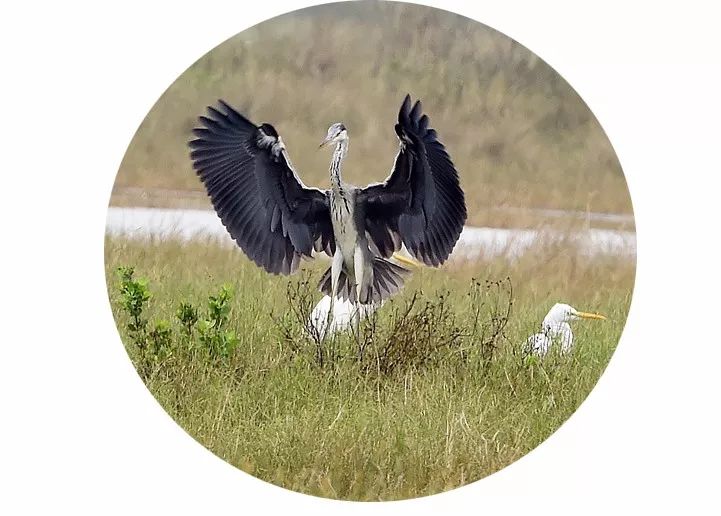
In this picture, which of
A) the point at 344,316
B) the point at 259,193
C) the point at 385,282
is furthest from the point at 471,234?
the point at 259,193

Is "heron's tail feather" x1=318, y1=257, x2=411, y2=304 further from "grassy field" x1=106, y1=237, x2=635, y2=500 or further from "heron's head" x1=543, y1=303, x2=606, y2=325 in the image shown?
"heron's head" x1=543, y1=303, x2=606, y2=325

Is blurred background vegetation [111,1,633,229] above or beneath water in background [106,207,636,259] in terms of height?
above

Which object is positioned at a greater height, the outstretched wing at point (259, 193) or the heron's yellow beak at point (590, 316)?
the outstretched wing at point (259, 193)

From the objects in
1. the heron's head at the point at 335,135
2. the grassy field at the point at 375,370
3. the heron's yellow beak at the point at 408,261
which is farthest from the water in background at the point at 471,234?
the heron's head at the point at 335,135

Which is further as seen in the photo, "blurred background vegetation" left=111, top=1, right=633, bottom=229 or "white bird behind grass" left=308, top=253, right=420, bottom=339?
"white bird behind grass" left=308, top=253, right=420, bottom=339

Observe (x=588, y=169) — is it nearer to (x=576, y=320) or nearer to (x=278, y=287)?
(x=576, y=320)

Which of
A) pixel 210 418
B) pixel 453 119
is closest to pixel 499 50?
pixel 453 119

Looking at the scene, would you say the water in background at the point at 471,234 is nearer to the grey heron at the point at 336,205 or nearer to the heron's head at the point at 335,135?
the grey heron at the point at 336,205

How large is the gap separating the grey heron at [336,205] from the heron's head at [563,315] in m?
0.51

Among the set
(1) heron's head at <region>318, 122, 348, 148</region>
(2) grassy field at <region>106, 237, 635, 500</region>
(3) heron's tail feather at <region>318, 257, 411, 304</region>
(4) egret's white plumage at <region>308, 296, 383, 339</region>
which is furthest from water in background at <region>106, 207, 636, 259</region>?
(1) heron's head at <region>318, 122, 348, 148</region>

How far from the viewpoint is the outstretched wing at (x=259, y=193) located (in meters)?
7.04

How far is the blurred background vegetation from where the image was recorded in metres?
7.02

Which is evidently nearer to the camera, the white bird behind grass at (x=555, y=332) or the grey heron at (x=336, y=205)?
the grey heron at (x=336, y=205)

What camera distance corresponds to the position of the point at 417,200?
7.06 metres
